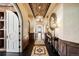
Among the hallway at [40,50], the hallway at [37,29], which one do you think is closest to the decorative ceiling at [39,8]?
the hallway at [37,29]

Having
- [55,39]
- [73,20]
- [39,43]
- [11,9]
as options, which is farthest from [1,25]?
[73,20]

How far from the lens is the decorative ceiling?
9.22 ft

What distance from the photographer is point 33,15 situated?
2939 mm

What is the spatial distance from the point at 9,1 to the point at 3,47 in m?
0.99

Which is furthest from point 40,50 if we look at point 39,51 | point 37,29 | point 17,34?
point 17,34

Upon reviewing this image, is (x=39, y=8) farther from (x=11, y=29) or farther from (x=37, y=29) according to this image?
(x=11, y=29)

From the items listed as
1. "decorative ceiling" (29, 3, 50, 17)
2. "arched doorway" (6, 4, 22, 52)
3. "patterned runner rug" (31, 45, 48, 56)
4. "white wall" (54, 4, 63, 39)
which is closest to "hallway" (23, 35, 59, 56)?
"patterned runner rug" (31, 45, 48, 56)

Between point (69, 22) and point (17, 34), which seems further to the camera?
point (17, 34)

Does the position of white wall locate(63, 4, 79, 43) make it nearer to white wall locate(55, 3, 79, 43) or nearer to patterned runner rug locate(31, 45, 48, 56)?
white wall locate(55, 3, 79, 43)

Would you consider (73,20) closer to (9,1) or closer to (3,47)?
(9,1)

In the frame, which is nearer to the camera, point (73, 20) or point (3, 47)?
point (73, 20)

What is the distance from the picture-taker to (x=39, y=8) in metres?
2.99

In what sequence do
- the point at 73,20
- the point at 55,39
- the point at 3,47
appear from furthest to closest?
the point at 55,39
the point at 3,47
the point at 73,20

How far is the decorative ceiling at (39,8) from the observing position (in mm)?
2811
